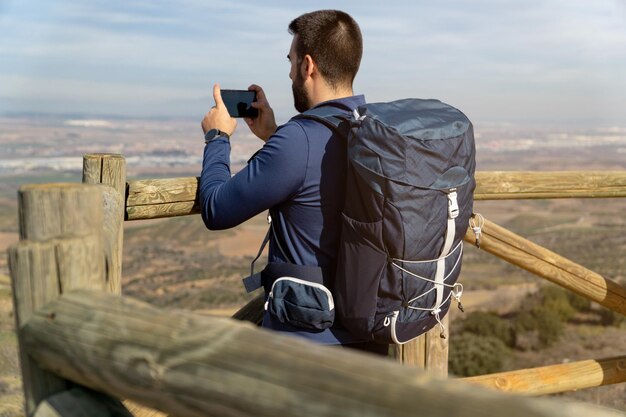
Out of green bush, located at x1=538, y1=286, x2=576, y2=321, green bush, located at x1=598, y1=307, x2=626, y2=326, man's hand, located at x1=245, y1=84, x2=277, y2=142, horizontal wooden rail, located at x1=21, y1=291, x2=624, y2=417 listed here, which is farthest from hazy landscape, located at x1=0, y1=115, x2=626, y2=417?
man's hand, located at x1=245, y1=84, x2=277, y2=142

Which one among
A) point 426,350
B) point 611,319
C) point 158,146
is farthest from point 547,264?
point 158,146

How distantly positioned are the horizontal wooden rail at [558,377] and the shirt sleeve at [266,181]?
4.75ft

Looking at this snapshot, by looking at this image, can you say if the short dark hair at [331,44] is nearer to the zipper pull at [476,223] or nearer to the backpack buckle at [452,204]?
the backpack buckle at [452,204]

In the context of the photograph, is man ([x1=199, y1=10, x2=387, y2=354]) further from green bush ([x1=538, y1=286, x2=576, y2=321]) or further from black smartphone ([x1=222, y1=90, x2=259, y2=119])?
green bush ([x1=538, y1=286, x2=576, y2=321])

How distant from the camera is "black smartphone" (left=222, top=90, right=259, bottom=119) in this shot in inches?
93.4

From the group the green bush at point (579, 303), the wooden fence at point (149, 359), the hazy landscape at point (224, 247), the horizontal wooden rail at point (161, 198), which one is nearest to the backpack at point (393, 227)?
the horizontal wooden rail at point (161, 198)

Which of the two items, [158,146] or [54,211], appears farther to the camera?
[158,146]

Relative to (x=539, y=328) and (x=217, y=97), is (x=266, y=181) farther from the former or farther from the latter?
(x=539, y=328)

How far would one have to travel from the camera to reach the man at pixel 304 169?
1.98 metres

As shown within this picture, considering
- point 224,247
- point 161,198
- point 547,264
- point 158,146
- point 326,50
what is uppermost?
point 326,50

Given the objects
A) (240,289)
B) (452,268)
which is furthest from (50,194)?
(240,289)

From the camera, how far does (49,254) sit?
130cm

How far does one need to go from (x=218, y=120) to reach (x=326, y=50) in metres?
0.40

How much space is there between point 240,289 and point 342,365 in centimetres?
2582
